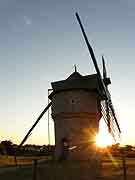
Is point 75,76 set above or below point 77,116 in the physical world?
above

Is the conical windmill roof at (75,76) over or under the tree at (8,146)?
over

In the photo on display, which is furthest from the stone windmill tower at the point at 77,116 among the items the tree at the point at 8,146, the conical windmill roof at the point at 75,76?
the tree at the point at 8,146

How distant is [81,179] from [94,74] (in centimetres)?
2013

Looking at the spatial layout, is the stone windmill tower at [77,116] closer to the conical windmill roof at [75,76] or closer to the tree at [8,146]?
the conical windmill roof at [75,76]

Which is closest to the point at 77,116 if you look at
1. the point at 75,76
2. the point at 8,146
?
the point at 75,76

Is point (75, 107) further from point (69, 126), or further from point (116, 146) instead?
point (116, 146)

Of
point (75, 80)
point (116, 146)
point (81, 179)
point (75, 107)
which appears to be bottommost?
point (81, 179)

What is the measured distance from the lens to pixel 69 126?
37.4 m

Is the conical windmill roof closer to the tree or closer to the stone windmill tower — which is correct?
the stone windmill tower

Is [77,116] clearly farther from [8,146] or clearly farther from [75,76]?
[8,146]

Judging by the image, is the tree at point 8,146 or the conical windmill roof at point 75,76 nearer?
the conical windmill roof at point 75,76

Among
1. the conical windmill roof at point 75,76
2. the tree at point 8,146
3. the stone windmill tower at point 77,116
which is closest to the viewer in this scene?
the stone windmill tower at point 77,116

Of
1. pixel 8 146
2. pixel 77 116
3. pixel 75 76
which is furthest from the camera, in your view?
pixel 8 146

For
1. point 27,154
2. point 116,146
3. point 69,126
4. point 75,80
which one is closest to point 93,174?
point 69,126
